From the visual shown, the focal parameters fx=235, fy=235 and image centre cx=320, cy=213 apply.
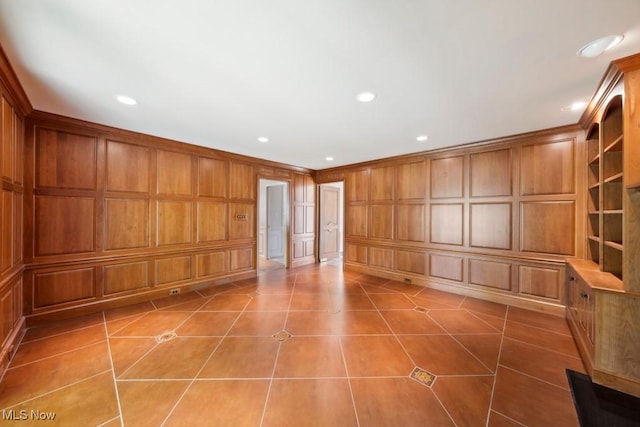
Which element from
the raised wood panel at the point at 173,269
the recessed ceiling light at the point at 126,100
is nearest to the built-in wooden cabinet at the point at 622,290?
the recessed ceiling light at the point at 126,100

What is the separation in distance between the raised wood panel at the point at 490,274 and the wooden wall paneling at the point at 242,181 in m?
4.29

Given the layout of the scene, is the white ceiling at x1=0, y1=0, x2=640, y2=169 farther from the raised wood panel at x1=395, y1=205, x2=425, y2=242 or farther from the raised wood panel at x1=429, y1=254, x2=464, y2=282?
the raised wood panel at x1=429, y1=254, x2=464, y2=282

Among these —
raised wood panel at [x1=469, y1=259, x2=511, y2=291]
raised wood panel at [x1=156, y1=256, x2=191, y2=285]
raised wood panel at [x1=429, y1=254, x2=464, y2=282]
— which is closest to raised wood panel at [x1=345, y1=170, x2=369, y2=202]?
raised wood panel at [x1=429, y1=254, x2=464, y2=282]

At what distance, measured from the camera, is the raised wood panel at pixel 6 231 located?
2.06m

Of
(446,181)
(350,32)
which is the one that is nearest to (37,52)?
(350,32)

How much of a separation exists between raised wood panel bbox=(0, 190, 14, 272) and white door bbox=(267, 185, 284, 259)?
5.09m

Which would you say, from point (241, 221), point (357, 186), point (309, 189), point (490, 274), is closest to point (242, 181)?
point (241, 221)

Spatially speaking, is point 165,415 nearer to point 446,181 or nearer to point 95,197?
point 95,197

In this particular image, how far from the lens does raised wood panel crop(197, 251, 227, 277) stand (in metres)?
4.22

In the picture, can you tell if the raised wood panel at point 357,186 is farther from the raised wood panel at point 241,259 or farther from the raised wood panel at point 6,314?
the raised wood panel at point 6,314

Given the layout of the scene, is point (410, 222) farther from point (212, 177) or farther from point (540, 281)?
point (212, 177)

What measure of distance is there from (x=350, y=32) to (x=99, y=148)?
3.64 m

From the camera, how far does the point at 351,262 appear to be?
18.2 feet

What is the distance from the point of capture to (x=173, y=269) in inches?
153
